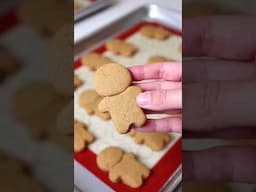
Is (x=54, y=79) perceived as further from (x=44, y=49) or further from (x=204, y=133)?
(x=204, y=133)

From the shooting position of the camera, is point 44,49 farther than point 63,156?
Yes

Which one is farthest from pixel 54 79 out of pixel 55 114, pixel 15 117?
pixel 15 117

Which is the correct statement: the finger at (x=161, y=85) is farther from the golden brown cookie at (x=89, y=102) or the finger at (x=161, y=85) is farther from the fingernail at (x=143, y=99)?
the golden brown cookie at (x=89, y=102)

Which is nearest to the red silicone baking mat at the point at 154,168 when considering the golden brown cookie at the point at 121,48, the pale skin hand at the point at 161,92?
the pale skin hand at the point at 161,92

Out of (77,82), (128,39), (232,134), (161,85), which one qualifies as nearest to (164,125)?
Answer: (161,85)

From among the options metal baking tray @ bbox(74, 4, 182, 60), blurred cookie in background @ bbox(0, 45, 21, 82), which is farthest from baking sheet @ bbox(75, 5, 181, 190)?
blurred cookie in background @ bbox(0, 45, 21, 82)

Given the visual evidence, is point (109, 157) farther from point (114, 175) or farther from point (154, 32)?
point (154, 32)

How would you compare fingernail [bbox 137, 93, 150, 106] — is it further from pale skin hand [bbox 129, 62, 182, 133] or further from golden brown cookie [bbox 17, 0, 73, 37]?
golden brown cookie [bbox 17, 0, 73, 37]
